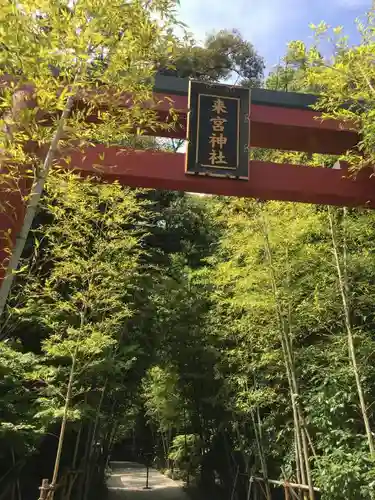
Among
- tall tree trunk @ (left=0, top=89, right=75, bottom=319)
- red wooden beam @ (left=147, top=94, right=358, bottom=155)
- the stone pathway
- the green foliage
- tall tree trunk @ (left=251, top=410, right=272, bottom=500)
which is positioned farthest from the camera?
the green foliage

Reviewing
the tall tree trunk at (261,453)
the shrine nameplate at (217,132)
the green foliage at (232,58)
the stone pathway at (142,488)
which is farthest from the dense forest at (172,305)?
the green foliage at (232,58)

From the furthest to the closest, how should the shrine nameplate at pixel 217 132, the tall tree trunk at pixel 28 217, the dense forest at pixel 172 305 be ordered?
1. the shrine nameplate at pixel 217 132
2. the dense forest at pixel 172 305
3. the tall tree trunk at pixel 28 217

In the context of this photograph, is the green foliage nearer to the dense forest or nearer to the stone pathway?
the dense forest

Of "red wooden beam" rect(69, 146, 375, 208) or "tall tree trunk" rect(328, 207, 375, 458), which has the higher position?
"red wooden beam" rect(69, 146, 375, 208)

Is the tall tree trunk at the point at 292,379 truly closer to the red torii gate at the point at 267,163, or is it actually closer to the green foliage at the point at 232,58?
the red torii gate at the point at 267,163

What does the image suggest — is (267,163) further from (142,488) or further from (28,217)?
(142,488)

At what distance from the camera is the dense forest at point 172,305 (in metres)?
1.98

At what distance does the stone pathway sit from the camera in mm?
9812

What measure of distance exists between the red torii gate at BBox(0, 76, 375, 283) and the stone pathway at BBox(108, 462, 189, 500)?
23.5 feet

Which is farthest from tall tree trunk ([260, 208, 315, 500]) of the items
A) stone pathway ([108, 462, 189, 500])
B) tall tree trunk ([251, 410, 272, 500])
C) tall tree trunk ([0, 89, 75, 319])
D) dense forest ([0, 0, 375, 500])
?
stone pathway ([108, 462, 189, 500])

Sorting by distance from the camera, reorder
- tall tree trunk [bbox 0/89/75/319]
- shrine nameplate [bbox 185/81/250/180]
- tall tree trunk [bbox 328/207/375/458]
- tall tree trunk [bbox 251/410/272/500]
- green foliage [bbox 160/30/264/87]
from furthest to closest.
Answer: green foliage [bbox 160/30/264/87] → tall tree trunk [bbox 251/410/272/500] → shrine nameplate [bbox 185/81/250/180] → tall tree trunk [bbox 328/207/375/458] → tall tree trunk [bbox 0/89/75/319]

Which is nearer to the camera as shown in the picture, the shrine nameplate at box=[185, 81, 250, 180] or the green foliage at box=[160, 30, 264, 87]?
the shrine nameplate at box=[185, 81, 250, 180]

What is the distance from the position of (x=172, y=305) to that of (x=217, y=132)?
11.4 ft

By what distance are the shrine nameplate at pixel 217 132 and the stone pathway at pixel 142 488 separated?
7.35 metres
